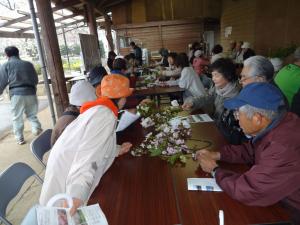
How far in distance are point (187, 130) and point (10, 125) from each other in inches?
205

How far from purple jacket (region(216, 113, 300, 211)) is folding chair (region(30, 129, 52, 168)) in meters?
1.59

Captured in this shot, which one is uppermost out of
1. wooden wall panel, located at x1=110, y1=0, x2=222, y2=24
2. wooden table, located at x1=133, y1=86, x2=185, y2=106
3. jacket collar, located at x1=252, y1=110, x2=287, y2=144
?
wooden wall panel, located at x1=110, y1=0, x2=222, y2=24

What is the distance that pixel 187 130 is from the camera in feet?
7.22

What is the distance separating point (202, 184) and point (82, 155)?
2.24 ft

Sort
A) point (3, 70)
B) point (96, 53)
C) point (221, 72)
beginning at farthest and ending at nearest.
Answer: point (96, 53), point (3, 70), point (221, 72)

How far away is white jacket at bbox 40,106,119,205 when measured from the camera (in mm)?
1280

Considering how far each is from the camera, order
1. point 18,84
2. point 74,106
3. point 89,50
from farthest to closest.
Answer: point 89,50 → point 18,84 → point 74,106

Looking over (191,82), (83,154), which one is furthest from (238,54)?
(83,154)

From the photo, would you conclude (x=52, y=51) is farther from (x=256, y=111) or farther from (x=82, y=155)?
(x=256, y=111)

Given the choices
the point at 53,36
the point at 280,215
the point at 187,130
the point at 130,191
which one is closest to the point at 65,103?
the point at 53,36

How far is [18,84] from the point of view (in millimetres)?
4430

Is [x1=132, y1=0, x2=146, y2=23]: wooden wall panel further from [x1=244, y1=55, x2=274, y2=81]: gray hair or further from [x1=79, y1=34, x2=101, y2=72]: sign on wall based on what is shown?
[x1=244, y1=55, x2=274, y2=81]: gray hair

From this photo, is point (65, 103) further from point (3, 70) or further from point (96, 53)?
point (96, 53)

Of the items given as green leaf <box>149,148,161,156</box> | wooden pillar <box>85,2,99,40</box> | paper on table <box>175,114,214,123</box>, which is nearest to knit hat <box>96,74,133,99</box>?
green leaf <box>149,148,161,156</box>
